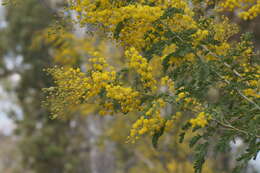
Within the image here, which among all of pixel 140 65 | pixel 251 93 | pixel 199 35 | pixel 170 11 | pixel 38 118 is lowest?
pixel 38 118

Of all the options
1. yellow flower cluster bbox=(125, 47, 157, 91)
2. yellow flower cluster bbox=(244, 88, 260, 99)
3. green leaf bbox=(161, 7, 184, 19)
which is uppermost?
green leaf bbox=(161, 7, 184, 19)

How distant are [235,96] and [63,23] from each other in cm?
145

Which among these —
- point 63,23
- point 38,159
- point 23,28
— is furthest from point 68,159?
point 63,23

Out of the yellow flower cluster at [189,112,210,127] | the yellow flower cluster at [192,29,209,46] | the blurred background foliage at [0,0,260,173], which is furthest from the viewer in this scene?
the blurred background foliage at [0,0,260,173]

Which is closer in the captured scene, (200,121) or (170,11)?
(200,121)

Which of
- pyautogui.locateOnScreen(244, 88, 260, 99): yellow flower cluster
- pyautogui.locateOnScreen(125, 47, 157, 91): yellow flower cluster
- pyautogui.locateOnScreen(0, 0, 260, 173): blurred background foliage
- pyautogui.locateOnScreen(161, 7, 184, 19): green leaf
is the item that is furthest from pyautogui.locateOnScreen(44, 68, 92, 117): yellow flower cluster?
pyautogui.locateOnScreen(0, 0, 260, 173): blurred background foliage

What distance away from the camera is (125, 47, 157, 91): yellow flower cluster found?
2.54m

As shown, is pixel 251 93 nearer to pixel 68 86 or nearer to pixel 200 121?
pixel 200 121

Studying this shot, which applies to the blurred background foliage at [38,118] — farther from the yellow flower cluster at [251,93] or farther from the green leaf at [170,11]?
the green leaf at [170,11]

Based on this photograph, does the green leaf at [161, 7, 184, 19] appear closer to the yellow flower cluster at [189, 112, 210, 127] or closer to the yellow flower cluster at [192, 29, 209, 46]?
the yellow flower cluster at [192, 29, 209, 46]

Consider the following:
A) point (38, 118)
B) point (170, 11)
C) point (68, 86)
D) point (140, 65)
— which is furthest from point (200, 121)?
point (38, 118)

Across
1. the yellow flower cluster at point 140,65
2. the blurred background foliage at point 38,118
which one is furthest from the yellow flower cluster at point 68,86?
the blurred background foliage at point 38,118

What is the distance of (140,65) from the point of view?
2.56 meters

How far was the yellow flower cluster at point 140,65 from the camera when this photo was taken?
254cm
